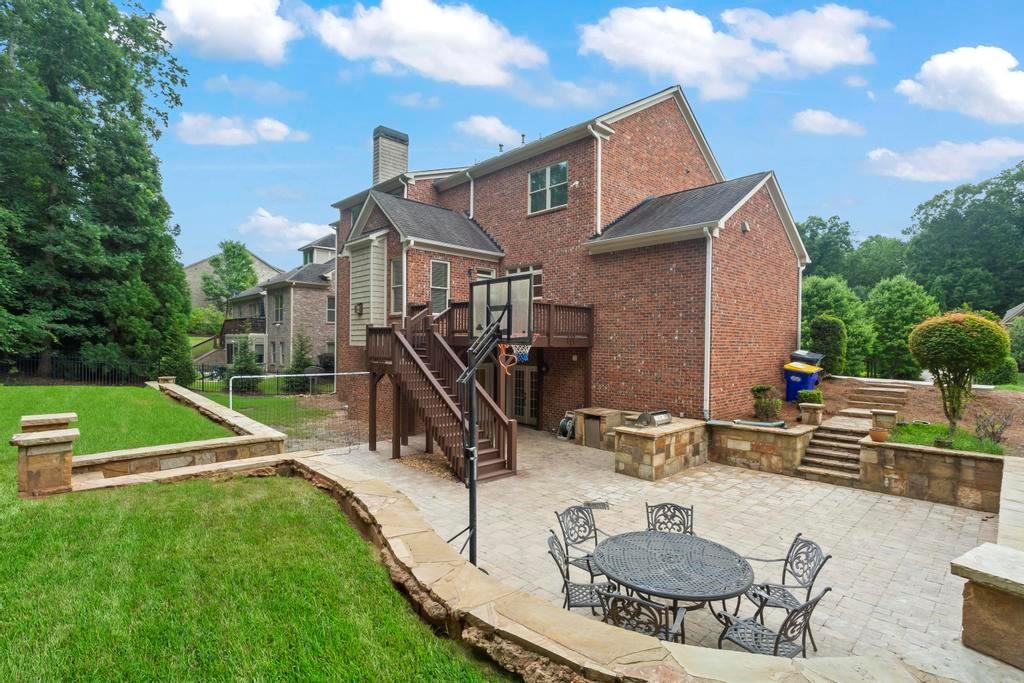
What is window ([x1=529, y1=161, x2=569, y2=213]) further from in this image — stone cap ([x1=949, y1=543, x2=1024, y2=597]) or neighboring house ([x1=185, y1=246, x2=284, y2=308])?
neighboring house ([x1=185, y1=246, x2=284, y2=308])

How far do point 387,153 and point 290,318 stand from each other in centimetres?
1151

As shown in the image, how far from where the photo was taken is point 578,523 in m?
4.86

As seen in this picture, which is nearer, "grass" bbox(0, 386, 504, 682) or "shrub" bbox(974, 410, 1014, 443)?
Answer: "grass" bbox(0, 386, 504, 682)

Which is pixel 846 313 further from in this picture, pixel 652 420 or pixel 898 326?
pixel 652 420

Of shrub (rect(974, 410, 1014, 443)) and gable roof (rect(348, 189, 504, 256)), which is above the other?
gable roof (rect(348, 189, 504, 256))

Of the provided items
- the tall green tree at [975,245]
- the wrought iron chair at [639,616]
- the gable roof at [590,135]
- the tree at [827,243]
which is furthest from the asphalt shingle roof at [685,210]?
the tree at [827,243]

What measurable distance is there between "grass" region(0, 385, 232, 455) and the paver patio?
3.47 meters

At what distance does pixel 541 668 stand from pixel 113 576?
11.2 ft

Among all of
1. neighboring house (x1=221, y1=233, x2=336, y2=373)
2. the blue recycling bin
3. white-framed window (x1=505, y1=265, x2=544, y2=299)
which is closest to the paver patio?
the blue recycling bin

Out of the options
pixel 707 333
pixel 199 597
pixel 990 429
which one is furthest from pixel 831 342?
pixel 199 597

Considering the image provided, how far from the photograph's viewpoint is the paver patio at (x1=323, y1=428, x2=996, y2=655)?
426cm

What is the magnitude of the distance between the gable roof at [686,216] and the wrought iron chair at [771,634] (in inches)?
336

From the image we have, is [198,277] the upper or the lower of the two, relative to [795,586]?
upper

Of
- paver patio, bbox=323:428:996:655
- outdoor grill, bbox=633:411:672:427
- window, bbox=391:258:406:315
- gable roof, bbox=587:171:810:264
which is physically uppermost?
gable roof, bbox=587:171:810:264
